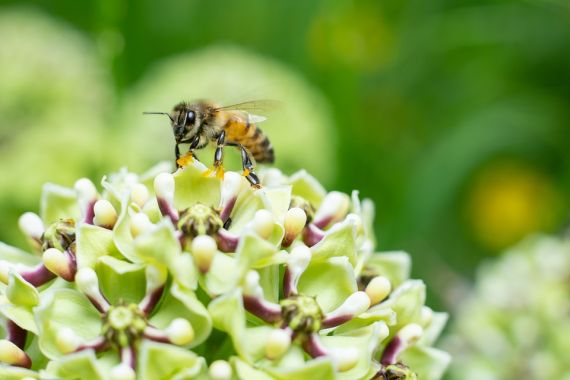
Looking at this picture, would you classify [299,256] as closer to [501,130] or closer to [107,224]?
[107,224]

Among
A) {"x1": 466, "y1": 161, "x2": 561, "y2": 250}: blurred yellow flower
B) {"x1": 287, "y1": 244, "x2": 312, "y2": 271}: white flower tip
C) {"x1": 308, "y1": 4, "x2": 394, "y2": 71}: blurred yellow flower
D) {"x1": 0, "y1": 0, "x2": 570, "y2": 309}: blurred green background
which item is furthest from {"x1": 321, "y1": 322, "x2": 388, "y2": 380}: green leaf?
{"x1": 466, "y1": 161, "x2": 561, "y2": 250}: blurred yellow flower

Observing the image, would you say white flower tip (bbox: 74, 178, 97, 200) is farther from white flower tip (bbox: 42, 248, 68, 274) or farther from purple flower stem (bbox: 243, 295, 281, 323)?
purple flower stem (bbox: 243, 295, 281, 323)

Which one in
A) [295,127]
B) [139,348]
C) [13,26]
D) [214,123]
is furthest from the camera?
[13,26]

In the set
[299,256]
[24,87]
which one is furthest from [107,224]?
[24,87]

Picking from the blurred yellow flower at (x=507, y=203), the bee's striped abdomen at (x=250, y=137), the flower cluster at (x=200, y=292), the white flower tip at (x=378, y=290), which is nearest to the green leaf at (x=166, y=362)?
the flower cluster at (x=200, y=292)

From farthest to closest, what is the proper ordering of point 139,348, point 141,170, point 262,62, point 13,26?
point 13,26, point 262,62, point 141,170, point 139,348

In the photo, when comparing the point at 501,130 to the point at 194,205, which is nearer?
the point at 194,205

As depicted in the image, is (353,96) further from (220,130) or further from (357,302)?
(357,302)

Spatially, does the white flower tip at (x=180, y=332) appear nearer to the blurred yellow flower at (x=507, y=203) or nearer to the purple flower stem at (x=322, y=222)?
the purple flower stem at (x=322, y=222)
